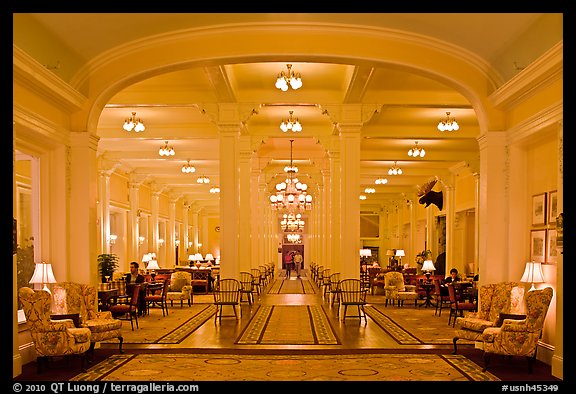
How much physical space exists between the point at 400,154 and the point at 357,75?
384 inches

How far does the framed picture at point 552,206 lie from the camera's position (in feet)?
27.8

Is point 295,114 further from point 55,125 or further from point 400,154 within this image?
point 55,125

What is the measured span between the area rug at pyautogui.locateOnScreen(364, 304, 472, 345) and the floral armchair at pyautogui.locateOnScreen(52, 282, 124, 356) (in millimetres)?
4457

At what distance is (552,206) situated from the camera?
8.55 m

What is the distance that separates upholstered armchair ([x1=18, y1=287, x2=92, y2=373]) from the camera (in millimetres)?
7680

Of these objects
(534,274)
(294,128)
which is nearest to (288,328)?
(294,128)

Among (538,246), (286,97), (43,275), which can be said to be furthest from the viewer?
(286,97)

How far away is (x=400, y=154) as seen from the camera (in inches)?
804

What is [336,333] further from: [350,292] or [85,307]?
[85,307]

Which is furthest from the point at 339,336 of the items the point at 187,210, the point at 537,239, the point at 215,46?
the point at 187,210

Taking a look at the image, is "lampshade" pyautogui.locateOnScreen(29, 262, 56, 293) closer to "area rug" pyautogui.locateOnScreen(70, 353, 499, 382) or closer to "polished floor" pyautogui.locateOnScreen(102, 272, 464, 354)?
"area rug" pyautogui.locateOnScreen(70, 353, 499, 382)

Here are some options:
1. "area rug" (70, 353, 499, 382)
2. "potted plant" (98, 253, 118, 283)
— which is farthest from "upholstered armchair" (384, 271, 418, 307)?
"area rug" (70, 353, 499, 382)

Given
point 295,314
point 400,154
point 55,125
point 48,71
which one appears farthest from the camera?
point 400,154

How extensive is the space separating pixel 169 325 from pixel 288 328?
237 cm
